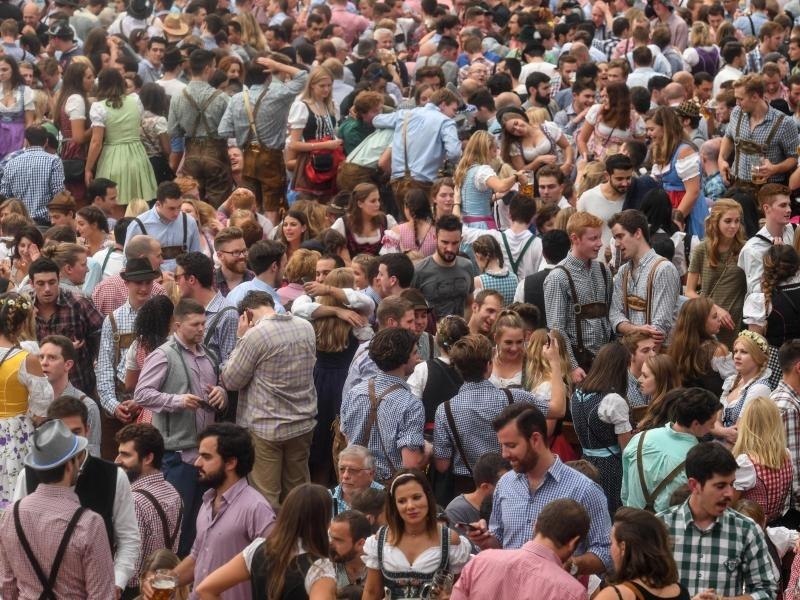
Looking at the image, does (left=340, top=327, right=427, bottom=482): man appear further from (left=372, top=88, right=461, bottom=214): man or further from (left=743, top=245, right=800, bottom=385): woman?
(left=372, top=88, right=461, bottom=214): man

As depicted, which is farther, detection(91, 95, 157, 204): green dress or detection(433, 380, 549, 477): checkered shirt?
detection(91, 95, 157, 204): green dress

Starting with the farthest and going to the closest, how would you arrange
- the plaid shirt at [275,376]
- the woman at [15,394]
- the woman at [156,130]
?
the woman at [156,130], the plaid shirt at [275,376], the woman at [15,394]

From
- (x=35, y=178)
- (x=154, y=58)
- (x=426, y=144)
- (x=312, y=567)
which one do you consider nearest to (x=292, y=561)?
(x=312, y=567)

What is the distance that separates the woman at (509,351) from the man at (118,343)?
223cm

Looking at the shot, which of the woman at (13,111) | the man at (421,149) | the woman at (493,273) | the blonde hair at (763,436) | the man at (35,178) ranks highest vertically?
the blonde hair at (763,436)

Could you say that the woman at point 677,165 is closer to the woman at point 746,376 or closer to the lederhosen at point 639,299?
the lederhosen at point 639,299

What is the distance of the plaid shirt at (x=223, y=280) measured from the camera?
425 inches

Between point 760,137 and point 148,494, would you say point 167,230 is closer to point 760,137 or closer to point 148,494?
point 148,494

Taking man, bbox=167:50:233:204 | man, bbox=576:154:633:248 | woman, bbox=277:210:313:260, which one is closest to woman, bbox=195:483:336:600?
woman, bbox=277:210:313:260

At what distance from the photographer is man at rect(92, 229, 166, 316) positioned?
10328 mm

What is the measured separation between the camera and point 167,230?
11.8 m

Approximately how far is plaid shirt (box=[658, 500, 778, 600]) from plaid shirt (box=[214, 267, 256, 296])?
4649 millimetres

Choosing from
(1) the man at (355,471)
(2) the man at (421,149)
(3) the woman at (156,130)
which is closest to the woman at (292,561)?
(1) the man at (355,471)

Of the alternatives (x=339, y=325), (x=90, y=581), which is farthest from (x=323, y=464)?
(x=90, y=581)
